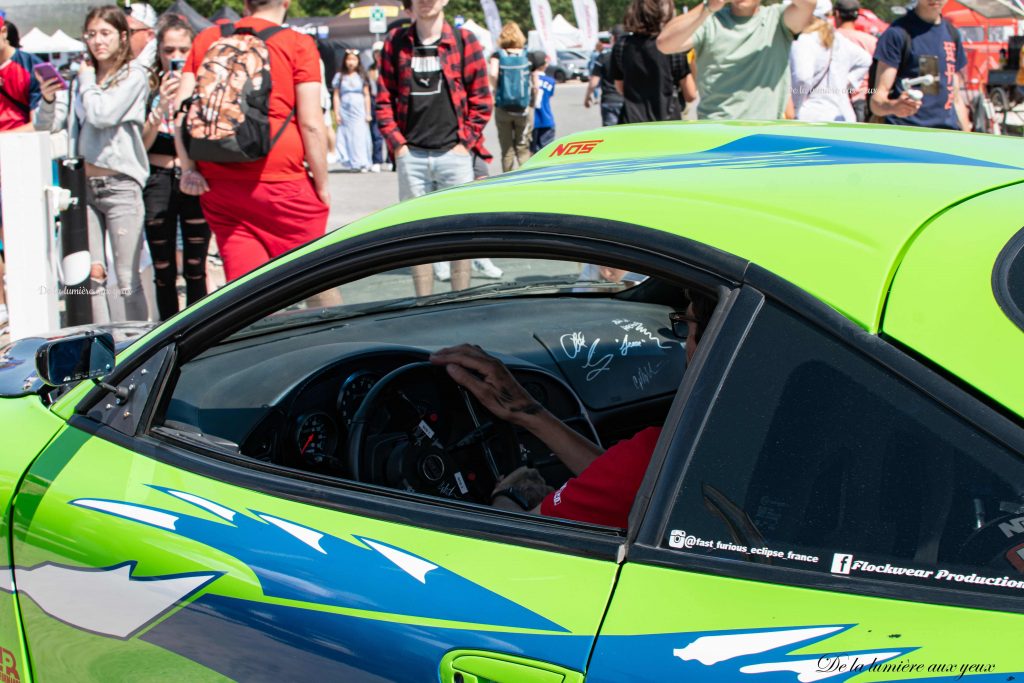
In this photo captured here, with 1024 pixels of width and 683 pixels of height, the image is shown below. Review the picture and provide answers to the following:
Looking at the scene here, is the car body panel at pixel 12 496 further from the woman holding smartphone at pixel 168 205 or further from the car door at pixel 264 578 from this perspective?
the woman holding smartphone at pixel 168 205

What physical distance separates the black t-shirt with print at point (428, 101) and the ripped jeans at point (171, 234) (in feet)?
4.35

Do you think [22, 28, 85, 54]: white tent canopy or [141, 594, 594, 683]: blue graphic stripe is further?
[22, 28, 85, 54]: white tent canopy

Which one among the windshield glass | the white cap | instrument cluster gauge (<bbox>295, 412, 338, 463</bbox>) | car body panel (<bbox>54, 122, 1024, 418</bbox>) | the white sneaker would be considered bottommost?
instrument cluster gauge (<bbox>295, 412, 338, 463</bbox>)

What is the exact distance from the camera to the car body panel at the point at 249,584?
1.48 m

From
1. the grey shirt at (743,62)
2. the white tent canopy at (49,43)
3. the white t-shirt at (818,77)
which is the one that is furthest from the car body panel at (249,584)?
the white tent canopy at (49,43)

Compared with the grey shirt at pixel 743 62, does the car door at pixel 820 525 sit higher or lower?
lower

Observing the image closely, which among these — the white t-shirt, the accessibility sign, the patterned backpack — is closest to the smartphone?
the patterned backpack

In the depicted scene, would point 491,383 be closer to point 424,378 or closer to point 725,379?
point 424,378

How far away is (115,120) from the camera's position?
5.30m

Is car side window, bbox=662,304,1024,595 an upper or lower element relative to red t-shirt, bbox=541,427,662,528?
upper

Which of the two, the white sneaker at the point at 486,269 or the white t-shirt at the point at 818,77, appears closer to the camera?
the white sneaker at the point at 486,269

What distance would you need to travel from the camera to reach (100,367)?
2086 millimetres

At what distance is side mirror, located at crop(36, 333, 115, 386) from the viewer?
2.07m

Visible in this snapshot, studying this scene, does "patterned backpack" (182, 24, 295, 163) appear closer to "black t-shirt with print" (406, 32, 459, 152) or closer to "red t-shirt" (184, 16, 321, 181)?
"red t-shirt" (184, 16, 321, 181)
